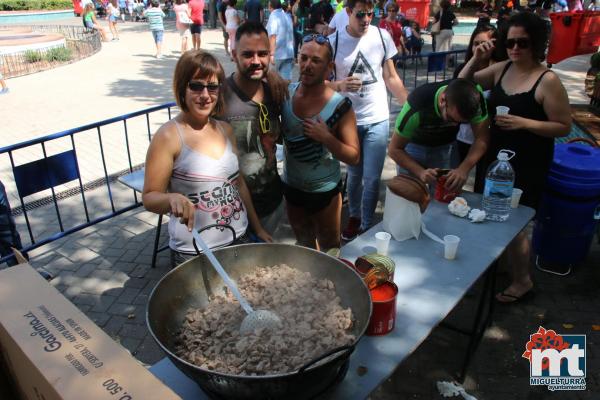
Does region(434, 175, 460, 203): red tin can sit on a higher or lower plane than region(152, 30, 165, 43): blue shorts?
lower

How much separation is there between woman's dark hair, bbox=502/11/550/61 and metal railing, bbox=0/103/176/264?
9.64 feet

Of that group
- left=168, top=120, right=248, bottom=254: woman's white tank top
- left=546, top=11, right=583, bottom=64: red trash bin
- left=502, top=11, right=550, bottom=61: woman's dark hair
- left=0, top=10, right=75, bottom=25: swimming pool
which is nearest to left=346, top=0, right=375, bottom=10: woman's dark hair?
left=502, top=11, right=550, bottom=61: woman's dark hair

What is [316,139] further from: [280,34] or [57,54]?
[57,54]

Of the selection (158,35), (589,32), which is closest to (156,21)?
(158,35)

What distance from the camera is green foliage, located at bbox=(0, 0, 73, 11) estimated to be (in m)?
31.2

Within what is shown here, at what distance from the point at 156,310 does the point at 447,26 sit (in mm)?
11877

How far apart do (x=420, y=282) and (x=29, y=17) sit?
35434 millimetres

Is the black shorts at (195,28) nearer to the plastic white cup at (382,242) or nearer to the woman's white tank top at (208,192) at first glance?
the woman's white tank top at (208,192)

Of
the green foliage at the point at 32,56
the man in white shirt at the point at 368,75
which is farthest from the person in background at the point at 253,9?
the man in white shirt at the point at 368,75

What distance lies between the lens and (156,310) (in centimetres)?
174

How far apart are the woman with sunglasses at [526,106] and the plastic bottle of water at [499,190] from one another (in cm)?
28

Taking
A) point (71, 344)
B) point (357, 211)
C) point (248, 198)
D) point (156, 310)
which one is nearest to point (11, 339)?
point (71, 344)

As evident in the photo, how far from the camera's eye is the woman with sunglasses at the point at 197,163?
2.21 m

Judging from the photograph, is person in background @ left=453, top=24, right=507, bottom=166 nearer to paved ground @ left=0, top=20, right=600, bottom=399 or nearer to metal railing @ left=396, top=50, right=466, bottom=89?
paved ground @ left=0, top=20, right=600, bottom=399
